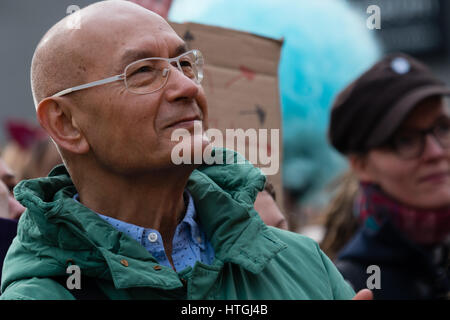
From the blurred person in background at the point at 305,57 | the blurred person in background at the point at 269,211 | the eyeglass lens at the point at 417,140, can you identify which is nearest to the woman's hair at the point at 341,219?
the blurred person in background at the point at 305,57

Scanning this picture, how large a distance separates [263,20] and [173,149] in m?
2.26

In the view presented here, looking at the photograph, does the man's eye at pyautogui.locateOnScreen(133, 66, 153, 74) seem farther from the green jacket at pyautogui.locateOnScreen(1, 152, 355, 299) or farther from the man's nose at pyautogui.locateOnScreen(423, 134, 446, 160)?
the man's nose at pyautogui.locateOnScreen(423, 134, 446, 160)

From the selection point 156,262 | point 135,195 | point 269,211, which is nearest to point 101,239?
point 156,262

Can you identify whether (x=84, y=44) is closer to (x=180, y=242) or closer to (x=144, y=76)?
(x=144, y=76)

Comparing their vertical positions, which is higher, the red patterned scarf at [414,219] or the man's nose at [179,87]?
the man's nose at [179,87]

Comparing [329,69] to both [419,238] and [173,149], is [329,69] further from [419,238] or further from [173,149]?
[173,149]

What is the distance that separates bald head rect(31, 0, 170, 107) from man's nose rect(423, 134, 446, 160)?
1727mm

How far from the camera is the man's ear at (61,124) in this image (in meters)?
1.98

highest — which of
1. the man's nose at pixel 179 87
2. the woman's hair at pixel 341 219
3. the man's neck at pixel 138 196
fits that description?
the man's nose at pixel 179 87

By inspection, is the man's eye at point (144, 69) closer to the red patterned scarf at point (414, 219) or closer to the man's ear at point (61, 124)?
the man's ear at point (61, 124)

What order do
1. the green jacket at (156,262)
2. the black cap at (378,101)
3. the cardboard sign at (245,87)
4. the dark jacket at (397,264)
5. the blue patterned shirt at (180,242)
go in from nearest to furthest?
the green jacket at (156,262) → the blue patterned shirt at (180,242) → the cardboard sign at (245,87) → the dark jacket at (397,264) → the black cap at (378,101)

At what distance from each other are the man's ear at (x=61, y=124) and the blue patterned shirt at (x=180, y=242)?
0.74 feet

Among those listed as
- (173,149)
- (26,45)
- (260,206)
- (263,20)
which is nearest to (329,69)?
(263,20)

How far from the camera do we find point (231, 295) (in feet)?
5.79
